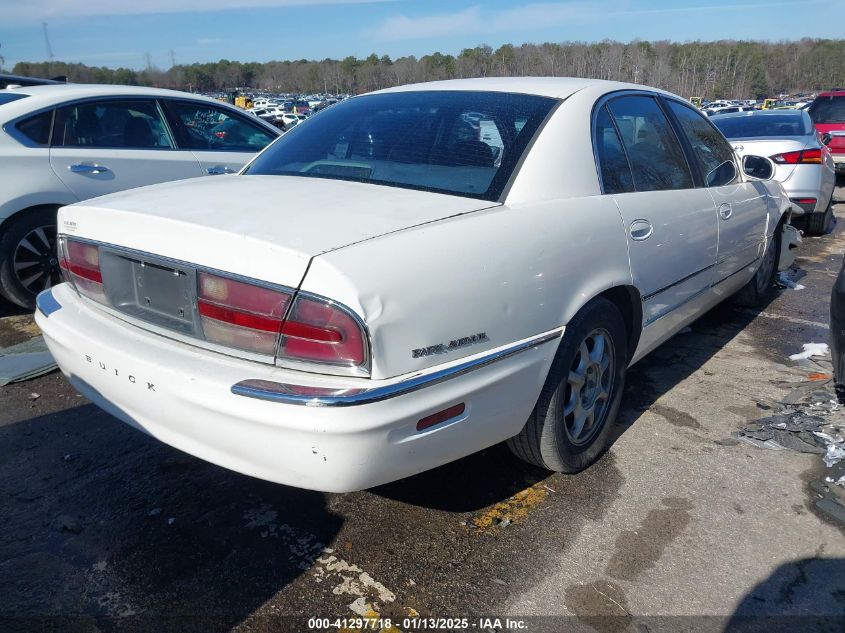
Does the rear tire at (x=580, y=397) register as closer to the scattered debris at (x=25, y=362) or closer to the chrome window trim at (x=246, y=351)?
the chrome window trim at (x=246, y=351)

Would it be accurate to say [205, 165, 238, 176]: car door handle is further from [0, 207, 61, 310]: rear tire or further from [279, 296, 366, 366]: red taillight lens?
[279, 296, 366, 366]: red taillight lens

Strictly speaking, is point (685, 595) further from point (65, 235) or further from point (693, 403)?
point (65, 235)

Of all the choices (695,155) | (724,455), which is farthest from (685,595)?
(695,155)

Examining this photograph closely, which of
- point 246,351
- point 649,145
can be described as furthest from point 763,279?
point 246,351

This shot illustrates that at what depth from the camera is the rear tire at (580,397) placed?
2.63m

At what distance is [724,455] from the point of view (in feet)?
10.3

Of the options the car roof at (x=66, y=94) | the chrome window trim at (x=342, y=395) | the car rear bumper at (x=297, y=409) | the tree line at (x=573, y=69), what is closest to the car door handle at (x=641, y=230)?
the car rear bumper at (x=297, y=409)

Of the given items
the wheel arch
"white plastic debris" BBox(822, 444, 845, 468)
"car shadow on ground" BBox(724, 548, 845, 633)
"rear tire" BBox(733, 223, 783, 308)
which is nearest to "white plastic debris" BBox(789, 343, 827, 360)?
"rear tire" BBox(733, 223, 783, 308)

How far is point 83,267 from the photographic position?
2602 millimetres

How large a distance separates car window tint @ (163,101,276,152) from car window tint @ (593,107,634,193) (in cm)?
366

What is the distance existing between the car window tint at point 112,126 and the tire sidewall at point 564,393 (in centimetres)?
403

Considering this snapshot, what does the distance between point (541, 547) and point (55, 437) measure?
2.25 metres

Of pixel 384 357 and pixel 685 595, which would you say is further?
pixel 685 595

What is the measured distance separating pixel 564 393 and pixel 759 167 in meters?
3.12
